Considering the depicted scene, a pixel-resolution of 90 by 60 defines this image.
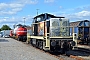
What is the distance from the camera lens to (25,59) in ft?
44.3

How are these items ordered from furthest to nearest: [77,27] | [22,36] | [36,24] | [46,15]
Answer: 1. [22,36]
2. [77,27]
3. [36,24]
4. [46,15]

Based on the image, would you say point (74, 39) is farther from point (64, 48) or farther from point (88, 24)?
point (88, 24)

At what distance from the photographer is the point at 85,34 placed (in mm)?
32719

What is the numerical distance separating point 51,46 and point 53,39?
1.84ft

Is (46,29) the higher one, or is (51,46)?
(46,29)


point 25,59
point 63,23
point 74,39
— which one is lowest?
point 25,59

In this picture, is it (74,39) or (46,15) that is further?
(46,15)

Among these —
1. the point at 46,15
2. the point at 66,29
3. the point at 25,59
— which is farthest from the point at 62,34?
the point at 25,59

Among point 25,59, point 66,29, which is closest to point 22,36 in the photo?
point 66,29

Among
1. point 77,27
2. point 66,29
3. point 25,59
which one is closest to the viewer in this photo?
point 25,59

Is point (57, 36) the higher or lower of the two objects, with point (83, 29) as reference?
lower

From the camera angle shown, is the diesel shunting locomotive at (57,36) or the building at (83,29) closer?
the diesel shunting locomotive at (57,36)

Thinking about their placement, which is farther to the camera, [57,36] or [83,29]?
[83,29]

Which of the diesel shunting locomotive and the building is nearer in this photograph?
the diesel shunting locomotive
